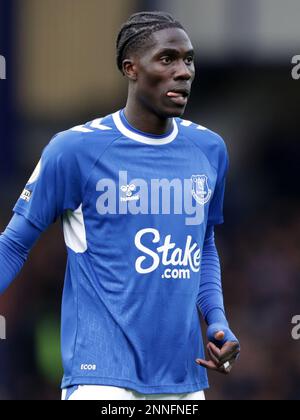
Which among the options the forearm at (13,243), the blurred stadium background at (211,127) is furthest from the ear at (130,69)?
the blurred stadium background at (211,127)

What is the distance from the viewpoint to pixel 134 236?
5.43m

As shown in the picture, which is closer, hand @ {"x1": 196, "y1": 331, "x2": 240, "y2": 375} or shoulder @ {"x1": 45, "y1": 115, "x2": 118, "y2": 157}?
hand @ {"x1": 196, "y1": 331, "x2": 240, "y2": 375}

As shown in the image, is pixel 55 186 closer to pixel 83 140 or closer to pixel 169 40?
pixel 83 140

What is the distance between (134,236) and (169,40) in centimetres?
82

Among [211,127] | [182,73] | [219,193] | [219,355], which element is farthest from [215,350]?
[211,127]

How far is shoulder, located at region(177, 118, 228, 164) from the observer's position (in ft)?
18.8

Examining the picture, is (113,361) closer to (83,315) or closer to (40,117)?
(83,315)

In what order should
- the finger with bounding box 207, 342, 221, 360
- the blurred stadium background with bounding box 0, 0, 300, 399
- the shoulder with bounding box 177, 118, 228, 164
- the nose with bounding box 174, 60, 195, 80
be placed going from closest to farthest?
the finger with bounding box 207, 342, 221, 360 → the nose with bounding box 174, 60, 195, 80 → the shoulder with bounding box 177, 118, 228, 164 → the blurred stadium background with bounding box 0, 0, 300, 399

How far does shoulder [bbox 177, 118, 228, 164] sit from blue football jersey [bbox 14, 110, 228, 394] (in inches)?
6.1

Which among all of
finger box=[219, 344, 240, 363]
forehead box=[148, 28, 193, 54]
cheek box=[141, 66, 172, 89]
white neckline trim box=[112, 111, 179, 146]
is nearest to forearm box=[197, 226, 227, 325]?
finger box=[219, 344, 240, 363]

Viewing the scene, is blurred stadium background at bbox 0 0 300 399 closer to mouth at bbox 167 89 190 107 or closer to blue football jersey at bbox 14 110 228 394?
blue football jersey at bbox 14 110 228 394

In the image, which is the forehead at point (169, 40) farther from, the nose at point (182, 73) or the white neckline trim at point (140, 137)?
the white neckline trim at point (140, 137)

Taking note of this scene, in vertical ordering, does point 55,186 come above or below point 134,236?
above
